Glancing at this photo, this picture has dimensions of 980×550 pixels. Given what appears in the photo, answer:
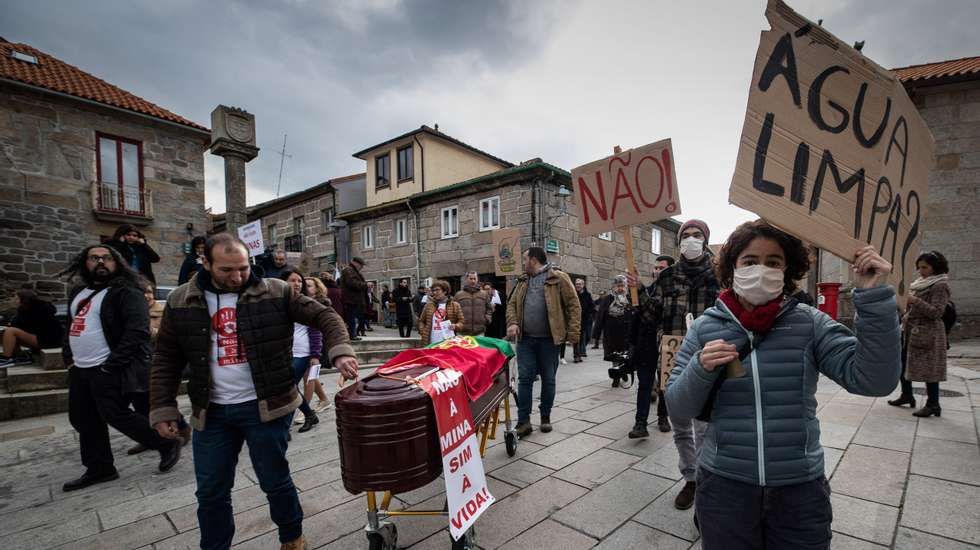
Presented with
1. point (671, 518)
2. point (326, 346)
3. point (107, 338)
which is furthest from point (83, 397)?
point (671, 518)

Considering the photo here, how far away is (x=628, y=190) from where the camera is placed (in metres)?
3.94

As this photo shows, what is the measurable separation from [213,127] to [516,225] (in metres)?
9.64

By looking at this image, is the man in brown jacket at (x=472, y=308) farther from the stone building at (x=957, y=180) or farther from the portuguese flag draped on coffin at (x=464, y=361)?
the stone building at (x=957, y=180)

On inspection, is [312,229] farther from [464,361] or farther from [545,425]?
[464,361]

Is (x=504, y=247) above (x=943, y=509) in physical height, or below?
above

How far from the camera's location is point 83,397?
346cm

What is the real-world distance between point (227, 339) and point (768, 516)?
2.64 metres

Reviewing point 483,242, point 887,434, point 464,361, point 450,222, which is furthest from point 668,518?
point 450,222

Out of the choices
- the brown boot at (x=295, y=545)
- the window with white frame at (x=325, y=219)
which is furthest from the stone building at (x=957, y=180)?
the window with white frame at (x=325, y=219)

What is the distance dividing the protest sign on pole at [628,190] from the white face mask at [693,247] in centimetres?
41

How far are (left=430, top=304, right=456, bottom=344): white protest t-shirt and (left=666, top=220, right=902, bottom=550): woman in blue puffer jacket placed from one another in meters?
4.92

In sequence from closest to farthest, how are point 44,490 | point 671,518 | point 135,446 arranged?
1. point 671,518
2. point 44,490
3. point 135,446

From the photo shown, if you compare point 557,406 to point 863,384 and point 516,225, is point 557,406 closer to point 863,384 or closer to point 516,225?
point 863,384

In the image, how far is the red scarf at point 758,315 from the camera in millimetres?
1467
